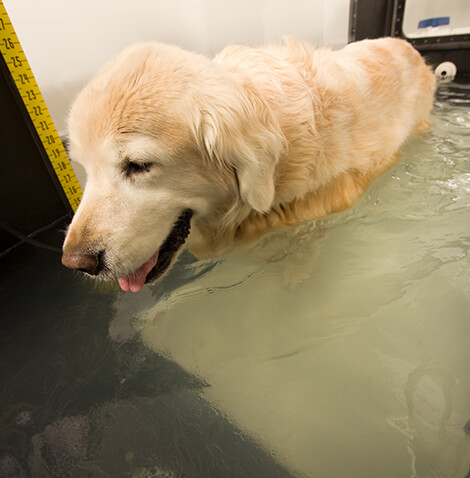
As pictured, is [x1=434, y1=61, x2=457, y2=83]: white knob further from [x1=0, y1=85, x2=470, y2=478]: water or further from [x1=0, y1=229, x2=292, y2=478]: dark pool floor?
[x1=0, y1=229, x2=292, y2=478]: dark pool floor

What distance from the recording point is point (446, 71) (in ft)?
11.8

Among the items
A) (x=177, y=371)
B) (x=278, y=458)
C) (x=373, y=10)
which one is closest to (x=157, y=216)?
(x=177, y=371)

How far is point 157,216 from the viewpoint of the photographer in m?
1.07

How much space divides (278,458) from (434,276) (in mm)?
1001

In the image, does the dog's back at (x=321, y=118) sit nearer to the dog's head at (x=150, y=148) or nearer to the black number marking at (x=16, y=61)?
the dog's head at (x=150, y=148)

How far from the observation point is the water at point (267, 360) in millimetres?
995

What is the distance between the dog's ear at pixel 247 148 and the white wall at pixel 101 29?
2.24 feet

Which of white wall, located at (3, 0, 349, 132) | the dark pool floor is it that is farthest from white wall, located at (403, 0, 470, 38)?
the dark pool floor

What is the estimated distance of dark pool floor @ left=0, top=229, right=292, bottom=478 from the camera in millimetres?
1003

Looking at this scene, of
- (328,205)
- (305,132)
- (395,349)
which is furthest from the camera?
(328,205)

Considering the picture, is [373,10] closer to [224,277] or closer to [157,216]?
[224,277]

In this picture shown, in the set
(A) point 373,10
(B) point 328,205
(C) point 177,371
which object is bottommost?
(C) point 177,371

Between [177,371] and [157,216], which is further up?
[157,216]

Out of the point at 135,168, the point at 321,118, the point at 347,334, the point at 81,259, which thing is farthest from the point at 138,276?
the point at 321,118
